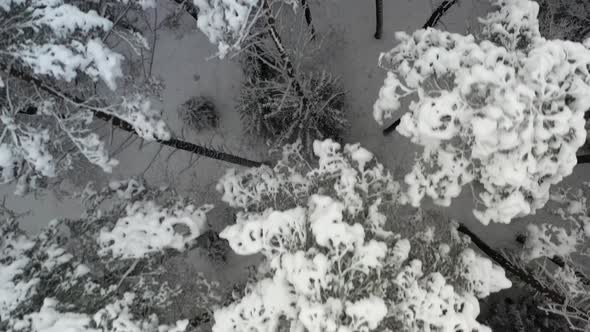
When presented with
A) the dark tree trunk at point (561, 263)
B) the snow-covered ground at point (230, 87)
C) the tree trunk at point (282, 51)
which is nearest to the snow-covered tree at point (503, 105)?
the tree trunk at point (282, 51)

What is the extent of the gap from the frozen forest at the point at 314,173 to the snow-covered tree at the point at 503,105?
0.02m

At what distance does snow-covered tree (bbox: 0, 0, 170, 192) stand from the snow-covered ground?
3.38 meters

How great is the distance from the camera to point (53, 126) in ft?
24.3

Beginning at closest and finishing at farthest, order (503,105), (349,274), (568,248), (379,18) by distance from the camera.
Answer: (503,105), (349,274), (568,248), (379,18)

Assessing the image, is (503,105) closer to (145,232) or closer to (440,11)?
(440,11)

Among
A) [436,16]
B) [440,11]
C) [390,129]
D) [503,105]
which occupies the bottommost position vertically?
[390,129]

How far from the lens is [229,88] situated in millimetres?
11406

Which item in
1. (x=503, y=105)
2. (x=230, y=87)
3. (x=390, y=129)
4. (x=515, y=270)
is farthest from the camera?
(x=230, y=87)

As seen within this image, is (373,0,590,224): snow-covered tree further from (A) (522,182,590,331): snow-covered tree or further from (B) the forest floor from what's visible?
(B) the forest floor

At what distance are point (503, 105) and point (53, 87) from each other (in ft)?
20.5

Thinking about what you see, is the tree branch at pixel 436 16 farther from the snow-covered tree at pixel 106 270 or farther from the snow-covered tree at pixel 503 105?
the snow-covered tree at pixel 106 270

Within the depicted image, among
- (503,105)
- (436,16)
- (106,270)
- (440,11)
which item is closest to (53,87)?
(106,270)

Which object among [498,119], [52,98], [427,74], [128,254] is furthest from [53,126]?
[498,119]

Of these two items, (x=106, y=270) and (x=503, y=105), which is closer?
(x=503, y=105)
